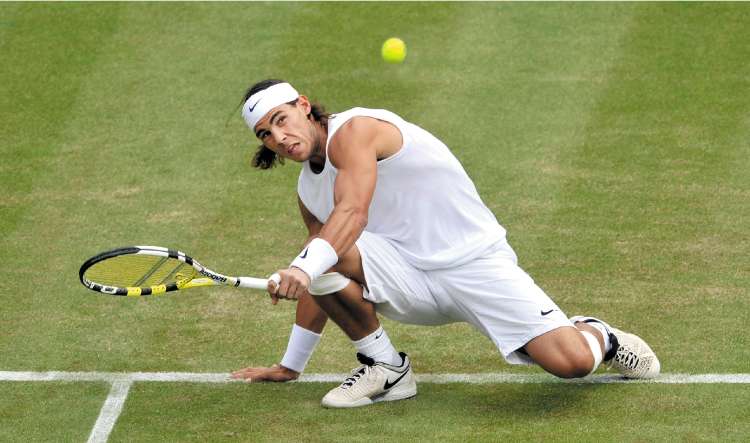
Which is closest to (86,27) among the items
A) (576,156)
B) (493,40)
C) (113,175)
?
(113,175)

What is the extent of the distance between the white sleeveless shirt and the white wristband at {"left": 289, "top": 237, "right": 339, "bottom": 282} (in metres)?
0.60

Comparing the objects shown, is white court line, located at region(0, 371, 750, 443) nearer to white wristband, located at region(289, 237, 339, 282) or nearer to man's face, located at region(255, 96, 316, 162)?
white wristband, located at region(289, 237, 339, 282)

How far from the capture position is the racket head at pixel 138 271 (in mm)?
7062

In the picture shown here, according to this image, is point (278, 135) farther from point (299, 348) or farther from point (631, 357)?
point (631, 357)

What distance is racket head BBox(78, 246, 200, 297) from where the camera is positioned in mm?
7062

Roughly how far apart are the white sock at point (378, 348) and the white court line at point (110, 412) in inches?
48.0

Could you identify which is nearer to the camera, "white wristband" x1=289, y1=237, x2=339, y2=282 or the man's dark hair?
"white wristband" x1=289, y1=237, x2=339, y2=282

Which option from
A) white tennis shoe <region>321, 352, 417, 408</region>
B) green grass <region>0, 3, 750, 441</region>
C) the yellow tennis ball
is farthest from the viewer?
the yellow tennis ball

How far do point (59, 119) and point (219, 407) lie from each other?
4.72 meters

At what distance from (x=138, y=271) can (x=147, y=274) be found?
0.05m

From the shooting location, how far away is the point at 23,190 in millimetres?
10508

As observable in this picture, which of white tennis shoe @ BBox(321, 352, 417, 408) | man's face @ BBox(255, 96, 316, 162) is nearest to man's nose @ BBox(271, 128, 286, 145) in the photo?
man's face @ BBox(255, 96, 316, 162)

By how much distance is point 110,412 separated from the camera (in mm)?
7445

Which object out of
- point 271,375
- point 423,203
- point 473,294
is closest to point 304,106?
point 423,203
